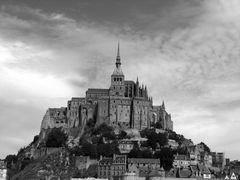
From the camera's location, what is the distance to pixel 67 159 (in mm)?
100688

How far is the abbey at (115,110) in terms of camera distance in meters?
117

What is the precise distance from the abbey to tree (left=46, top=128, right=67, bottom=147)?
5.95 m

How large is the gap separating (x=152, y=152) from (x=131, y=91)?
899 inches

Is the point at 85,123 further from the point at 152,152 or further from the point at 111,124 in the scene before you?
the point at 152,152

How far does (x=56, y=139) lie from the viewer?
11094cm

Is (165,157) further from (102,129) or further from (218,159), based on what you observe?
(218,159)

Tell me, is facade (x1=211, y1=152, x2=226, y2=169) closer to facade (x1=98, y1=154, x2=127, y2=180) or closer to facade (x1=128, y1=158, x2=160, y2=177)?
facade (x1=128, y1=158, x2=160, y2=177)

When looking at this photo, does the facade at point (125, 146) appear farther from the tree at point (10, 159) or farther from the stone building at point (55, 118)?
the tree at point (10, 159)

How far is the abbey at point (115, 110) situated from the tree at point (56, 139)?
595cm

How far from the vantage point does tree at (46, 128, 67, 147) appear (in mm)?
109812

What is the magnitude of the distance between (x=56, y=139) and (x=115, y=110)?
1491 cm

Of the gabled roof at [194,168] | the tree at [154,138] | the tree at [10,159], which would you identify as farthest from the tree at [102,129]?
the gabled roof at [194,168]

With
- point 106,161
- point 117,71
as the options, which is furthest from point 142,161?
point 117,71

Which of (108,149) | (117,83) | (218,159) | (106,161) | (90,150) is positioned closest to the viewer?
(106,161)
